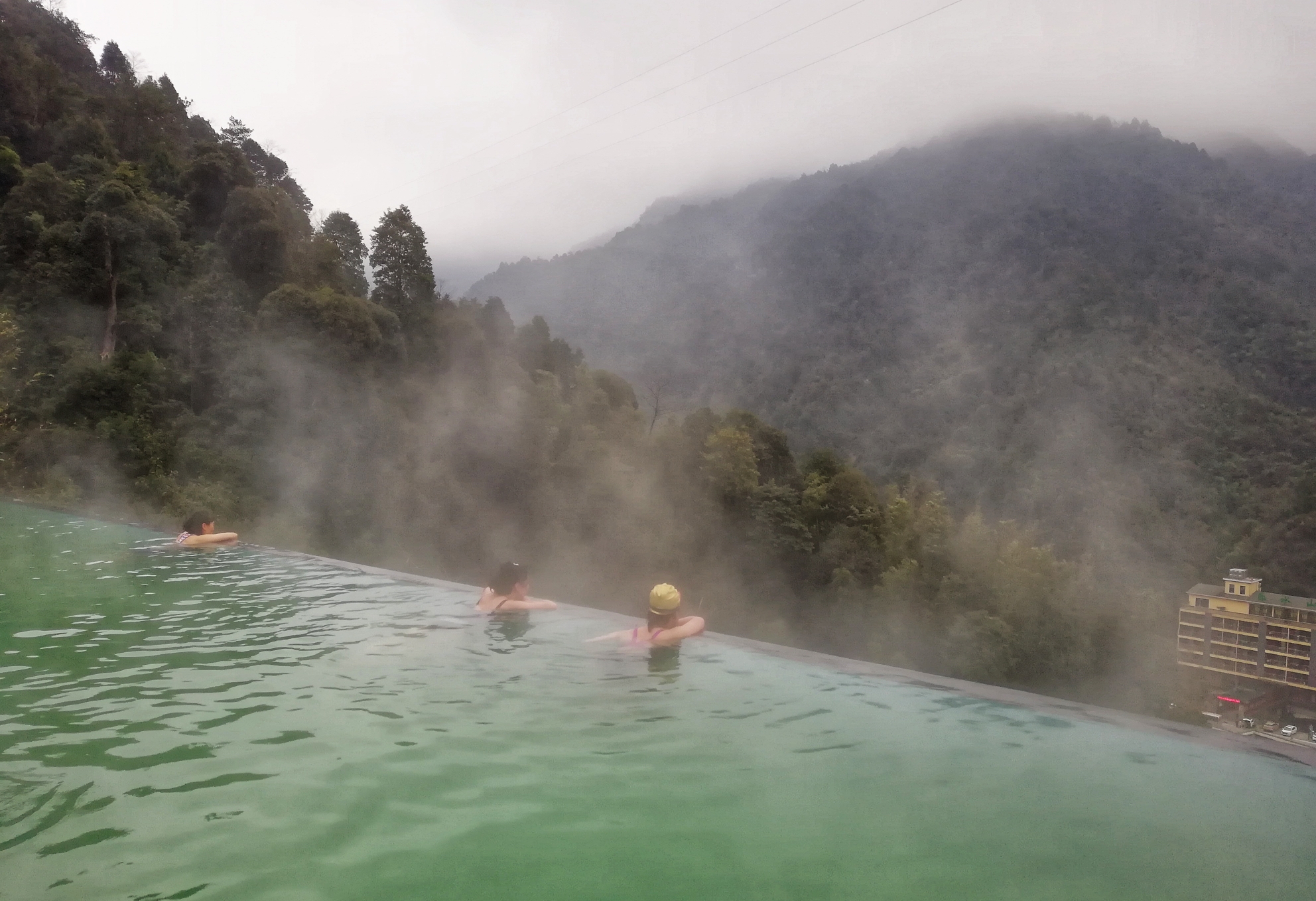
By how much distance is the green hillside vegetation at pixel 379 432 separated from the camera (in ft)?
56.9

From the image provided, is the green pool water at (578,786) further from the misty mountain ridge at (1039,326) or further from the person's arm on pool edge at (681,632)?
the misty mountain ridge at (1039,326)

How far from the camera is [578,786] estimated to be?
2.86 meters

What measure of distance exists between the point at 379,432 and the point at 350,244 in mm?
8624

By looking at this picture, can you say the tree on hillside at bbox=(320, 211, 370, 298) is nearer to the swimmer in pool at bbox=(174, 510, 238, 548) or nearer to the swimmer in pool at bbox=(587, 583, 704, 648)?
A: the swimmer in pool at bbox=(174, 510, 238, 548)

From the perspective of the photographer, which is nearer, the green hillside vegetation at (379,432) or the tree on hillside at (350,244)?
the green hillside vegetation at (379,432)

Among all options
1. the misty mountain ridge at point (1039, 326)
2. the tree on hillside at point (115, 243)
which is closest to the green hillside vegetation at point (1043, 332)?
the misty mountain ridge at point (1039, 326)

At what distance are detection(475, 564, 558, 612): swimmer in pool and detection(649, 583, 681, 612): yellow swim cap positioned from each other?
1186mm

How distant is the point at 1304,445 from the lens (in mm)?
26672

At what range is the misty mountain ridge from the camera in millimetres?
28547

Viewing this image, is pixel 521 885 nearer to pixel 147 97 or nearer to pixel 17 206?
pixel 17 206

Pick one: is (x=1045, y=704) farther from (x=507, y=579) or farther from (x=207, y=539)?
(x=207, y=539)

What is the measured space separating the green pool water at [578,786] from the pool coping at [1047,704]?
7cm

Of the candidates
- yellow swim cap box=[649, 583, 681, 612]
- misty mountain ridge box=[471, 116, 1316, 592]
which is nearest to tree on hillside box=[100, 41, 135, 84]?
misty mountain ridge box=[471, 116, 1316, 592]

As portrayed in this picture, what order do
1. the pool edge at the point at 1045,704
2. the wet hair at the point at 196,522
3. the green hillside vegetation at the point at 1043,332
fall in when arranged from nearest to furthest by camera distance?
the pool edge at the point at 1045,704 < the wet hair at the point at 196,522 < the green hillside vegetation at the point at 1043,332
